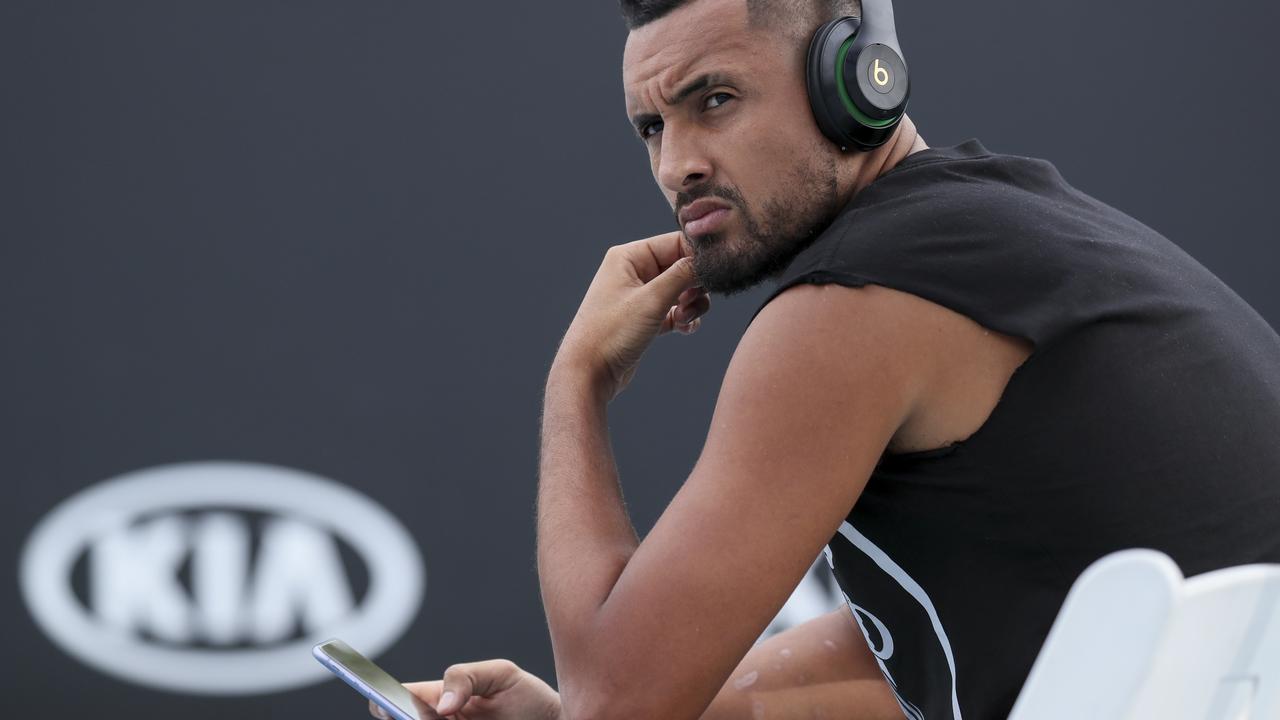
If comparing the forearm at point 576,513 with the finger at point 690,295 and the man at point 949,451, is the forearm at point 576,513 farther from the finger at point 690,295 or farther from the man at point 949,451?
the finger at point 690,295

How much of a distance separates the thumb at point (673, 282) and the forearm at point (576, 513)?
0.30ft

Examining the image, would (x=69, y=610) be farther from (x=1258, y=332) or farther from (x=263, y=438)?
(x=1258, y=332)

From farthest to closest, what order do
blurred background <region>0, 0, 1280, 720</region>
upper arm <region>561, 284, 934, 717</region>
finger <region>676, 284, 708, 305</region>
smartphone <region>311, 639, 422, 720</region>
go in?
blurred background <region>0, 0, 1280, 720</region> < finger <region>676, 284, 708, 305</region> < smartphone <region>311, 639, 422, 720</region> < upper arm <region>561, 284, 934, 717</region>

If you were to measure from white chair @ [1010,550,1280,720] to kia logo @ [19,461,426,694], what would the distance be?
139 centimetres

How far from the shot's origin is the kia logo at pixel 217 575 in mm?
1675

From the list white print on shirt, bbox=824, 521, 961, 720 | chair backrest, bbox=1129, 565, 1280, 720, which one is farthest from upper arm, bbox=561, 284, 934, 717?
chair backrest, bbox=1129, 565, 1280, 720

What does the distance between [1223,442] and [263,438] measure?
1.26m

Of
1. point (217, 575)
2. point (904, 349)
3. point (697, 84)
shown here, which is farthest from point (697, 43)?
point (217, 575)

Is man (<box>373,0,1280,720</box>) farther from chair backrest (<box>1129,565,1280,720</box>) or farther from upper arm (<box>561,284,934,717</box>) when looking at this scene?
chair backrest (<box>1129,565,1280,720</box>)

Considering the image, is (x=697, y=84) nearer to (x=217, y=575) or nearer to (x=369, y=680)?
(x=369, y=680)

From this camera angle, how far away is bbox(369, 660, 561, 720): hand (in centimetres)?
100

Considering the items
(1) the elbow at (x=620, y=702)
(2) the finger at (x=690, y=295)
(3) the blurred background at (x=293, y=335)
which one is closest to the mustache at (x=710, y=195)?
(2) the finger at (x=690, y=295)

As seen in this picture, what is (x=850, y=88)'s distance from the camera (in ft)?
3.12

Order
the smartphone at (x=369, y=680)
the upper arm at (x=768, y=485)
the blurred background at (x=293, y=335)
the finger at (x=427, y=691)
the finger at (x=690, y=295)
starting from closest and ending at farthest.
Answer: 1. the upper arm at (x=768, y=485)
2. the smartphone at (x=369, y=680)
3. the finger at (x=427, y=691)
4. the finger at (x=690, y=295)
5. the blurred background at (x=293, y=335)
